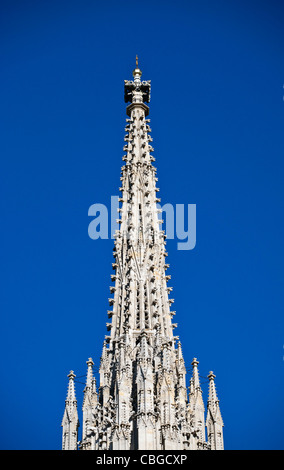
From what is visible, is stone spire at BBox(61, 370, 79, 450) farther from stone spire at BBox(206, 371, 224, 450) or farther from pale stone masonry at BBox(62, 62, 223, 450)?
stone spire at BBox(206, 371, 224, 450)

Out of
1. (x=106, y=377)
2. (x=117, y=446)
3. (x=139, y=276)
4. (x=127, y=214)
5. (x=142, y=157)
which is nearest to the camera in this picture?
(x=117, y=446)

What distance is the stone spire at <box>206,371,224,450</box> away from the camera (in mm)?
45531

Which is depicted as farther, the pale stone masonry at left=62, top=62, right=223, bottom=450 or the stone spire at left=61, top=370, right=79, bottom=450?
the stone spire at left=61, top=370, right=79, bottom=450

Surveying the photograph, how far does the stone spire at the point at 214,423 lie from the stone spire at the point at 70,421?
697cm

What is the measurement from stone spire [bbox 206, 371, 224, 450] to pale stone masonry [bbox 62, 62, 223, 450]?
2.0 inches

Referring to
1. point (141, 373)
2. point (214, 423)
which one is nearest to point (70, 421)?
point (141, 373)

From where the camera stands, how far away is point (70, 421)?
4525cm

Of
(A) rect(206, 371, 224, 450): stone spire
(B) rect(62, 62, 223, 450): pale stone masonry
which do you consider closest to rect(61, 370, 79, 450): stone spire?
(B) rect(62, 62, 223, 450): pale stone masonry

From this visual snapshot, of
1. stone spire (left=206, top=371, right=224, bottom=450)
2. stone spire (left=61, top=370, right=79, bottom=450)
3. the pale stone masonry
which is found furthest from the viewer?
stone spire (left=206, top=371, right=224, bottom=450)

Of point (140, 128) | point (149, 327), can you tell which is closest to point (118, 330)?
point (149, 327)

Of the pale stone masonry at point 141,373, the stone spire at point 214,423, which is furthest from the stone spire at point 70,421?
the stone spire at point 214,423
